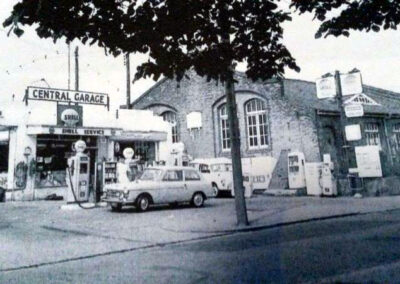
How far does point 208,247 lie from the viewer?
8188 mm

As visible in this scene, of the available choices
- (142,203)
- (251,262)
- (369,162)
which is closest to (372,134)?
(369,162)

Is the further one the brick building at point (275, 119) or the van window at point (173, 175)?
the brick building at point (275, 119)

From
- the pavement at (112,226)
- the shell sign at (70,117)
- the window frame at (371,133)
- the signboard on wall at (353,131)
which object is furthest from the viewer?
the window frame at (371,133)

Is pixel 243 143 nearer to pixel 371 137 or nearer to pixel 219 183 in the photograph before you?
pixel 219 183

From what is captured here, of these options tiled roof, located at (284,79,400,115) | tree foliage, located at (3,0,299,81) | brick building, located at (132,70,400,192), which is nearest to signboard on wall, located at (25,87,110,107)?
brick building, located at (132,70,400,192)

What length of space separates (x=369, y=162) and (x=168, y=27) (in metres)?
15.7

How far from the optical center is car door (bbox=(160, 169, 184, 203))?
1500 centimetres

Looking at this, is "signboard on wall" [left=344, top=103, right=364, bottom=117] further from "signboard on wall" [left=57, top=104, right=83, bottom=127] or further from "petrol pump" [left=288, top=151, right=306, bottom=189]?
"signboard on wall" [left=57, top=104, right=83, bottom=127]

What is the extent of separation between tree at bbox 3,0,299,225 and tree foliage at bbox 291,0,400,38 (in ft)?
1.97

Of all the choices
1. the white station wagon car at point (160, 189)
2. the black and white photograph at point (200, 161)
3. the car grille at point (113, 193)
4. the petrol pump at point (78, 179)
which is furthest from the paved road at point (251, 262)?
the petrol pump at point (78, 179)

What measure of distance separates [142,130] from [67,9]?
1824 centimetres

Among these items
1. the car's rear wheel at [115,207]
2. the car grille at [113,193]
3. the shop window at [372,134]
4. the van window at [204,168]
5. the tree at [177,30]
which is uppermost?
the shop window at [372,134]

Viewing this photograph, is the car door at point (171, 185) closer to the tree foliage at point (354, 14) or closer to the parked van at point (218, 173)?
the parked van at point (218, 173)

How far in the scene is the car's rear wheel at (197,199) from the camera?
1591cm
